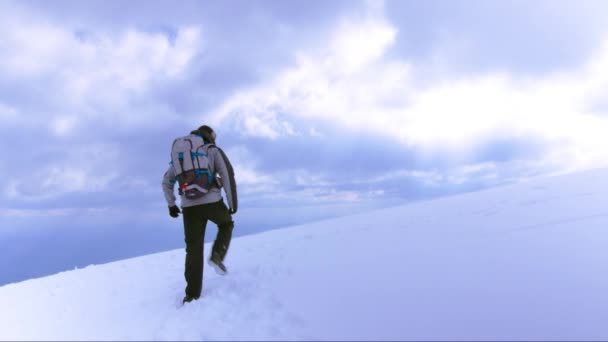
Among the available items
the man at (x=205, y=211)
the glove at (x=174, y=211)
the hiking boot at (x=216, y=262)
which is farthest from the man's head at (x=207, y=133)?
the hiking boot at (x=216, y=262)

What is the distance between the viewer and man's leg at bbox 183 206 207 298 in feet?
15.0

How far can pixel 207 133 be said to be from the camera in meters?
5.02

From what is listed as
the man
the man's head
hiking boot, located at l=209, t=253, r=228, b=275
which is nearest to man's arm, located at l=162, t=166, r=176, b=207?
the man

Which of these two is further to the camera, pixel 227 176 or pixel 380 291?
pixel 227 176

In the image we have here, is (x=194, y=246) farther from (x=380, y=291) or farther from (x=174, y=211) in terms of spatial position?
(x=380, y=291)

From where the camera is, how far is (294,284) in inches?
167

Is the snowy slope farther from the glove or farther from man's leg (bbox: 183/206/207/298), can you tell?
the glove

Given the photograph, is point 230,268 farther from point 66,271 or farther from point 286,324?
point 66,271

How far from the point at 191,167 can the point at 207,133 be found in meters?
0.63

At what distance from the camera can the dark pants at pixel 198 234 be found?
4.57 m

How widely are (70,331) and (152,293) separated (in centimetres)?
126

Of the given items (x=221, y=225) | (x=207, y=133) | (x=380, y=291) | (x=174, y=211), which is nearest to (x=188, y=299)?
(x=221, y=225)

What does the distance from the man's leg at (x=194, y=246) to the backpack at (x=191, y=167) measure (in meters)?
0.30

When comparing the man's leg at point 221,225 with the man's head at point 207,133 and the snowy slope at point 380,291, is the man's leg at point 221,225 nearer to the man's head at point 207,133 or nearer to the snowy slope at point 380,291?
the snowy slope at point 380,291
